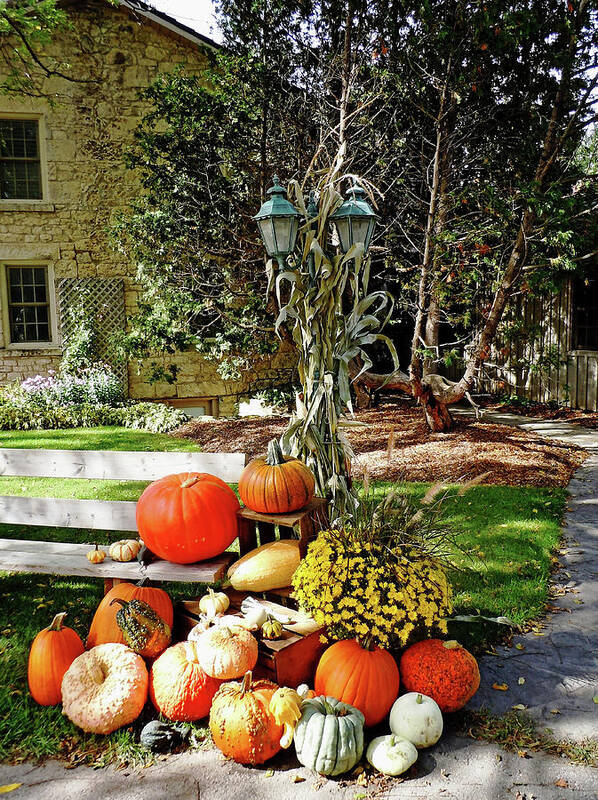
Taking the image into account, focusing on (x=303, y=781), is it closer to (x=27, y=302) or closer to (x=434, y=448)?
(x=434, y=448)

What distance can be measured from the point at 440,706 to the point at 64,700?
5.31ft

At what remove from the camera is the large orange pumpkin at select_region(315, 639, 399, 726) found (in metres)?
2.62

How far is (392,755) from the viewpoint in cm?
237

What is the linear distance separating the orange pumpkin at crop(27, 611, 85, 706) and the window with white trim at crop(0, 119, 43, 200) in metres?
11.3

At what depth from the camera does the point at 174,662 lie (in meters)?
2.76

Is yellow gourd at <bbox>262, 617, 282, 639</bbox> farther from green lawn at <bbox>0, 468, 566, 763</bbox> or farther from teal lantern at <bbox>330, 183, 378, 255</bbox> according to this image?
teal lantern at <bbox>330, 183, 378, 255</bbox>

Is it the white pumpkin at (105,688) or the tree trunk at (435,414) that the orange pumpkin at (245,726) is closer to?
the white pumpkin at (105,688)

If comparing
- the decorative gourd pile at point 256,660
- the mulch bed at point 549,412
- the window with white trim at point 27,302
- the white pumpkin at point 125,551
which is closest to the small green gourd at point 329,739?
the decorative gourd pile at point 256,660

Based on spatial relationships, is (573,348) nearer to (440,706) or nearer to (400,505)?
(400,505)

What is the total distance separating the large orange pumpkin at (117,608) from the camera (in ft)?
9.77

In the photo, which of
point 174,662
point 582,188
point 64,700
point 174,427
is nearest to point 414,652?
point 174,662

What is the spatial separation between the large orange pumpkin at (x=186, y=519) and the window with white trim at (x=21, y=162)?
1098 centimetres

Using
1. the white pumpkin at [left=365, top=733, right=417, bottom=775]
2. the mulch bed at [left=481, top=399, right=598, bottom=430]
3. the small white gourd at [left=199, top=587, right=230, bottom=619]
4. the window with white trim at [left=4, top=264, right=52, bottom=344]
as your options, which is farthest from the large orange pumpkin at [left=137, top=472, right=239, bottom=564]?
the window with white trim at [left=4, top=264, right=52, bottom=344]

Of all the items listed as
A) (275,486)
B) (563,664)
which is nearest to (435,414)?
(563,664)
